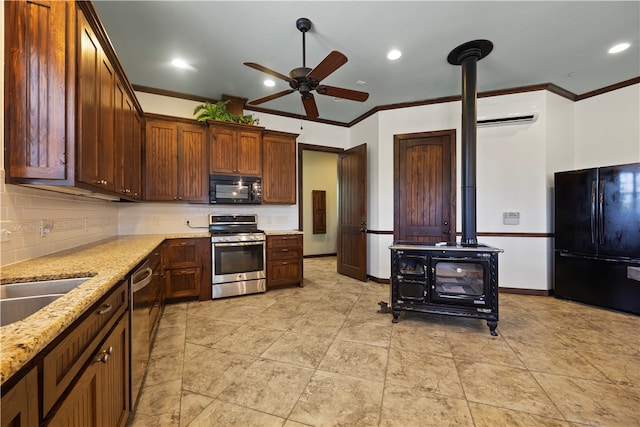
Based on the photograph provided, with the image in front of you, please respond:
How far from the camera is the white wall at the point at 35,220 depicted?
4.67 feet

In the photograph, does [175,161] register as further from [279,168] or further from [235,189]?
[279,168]

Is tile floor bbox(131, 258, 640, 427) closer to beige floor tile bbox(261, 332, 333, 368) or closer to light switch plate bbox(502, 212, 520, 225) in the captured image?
beige floor tile bbox(261, 332, 333, 368)

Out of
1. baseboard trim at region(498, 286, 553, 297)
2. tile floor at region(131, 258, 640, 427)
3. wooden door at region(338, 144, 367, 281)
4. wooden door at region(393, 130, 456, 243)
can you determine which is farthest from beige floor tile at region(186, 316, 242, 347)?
baseboard trim at region(498, 286, 553, 297)

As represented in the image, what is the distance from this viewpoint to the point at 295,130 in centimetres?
490

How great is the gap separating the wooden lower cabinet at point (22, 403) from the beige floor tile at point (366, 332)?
2.20 meters

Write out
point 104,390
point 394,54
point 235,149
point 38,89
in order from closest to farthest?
point 104,390, point 38,89, point 394,54, point 235,149

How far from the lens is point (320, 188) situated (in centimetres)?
736

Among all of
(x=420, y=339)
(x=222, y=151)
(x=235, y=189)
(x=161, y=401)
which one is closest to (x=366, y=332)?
(x=420, y=339)

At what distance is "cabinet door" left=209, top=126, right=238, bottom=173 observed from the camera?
3.82 m

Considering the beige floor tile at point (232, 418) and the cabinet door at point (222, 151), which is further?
the cabinet door at point (222, 151)

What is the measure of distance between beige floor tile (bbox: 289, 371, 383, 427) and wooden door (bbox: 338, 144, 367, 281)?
8.97 feet

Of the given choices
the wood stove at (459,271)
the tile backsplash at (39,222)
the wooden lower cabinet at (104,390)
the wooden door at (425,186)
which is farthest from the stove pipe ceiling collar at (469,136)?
the tile backsplash at (39,222)

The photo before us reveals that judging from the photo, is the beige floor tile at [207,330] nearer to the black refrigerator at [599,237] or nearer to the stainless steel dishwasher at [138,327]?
the stainless steel dishwasher at [138,327]

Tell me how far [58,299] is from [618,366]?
3.52m
